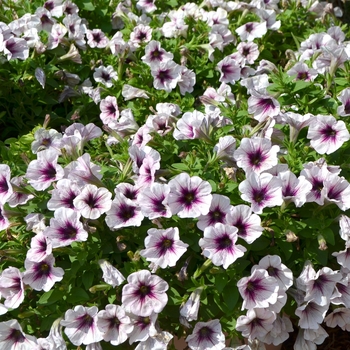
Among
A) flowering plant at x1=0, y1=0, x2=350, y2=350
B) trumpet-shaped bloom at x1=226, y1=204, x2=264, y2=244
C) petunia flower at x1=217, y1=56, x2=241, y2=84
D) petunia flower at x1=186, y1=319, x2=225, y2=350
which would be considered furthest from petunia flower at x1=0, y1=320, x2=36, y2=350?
petunia flower at x1=217, y1=56, x2=241, y2=84

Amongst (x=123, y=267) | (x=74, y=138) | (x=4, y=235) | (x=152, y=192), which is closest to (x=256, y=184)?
(x=152, y=192)

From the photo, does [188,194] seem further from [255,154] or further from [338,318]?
[338,318]

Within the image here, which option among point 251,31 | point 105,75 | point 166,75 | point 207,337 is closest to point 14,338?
point 207,337

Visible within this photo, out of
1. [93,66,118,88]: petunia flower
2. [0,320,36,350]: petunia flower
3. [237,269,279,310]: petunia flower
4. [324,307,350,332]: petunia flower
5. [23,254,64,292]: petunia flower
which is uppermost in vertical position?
[237,269,279,310]: petunia flower

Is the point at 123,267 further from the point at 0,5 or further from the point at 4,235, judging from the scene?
the point at 0,5

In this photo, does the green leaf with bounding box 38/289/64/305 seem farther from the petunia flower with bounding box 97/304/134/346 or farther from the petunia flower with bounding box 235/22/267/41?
the petunia flower with bounding box 235/22/267/41

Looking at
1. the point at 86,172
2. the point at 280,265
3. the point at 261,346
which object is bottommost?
the point at 261,346
